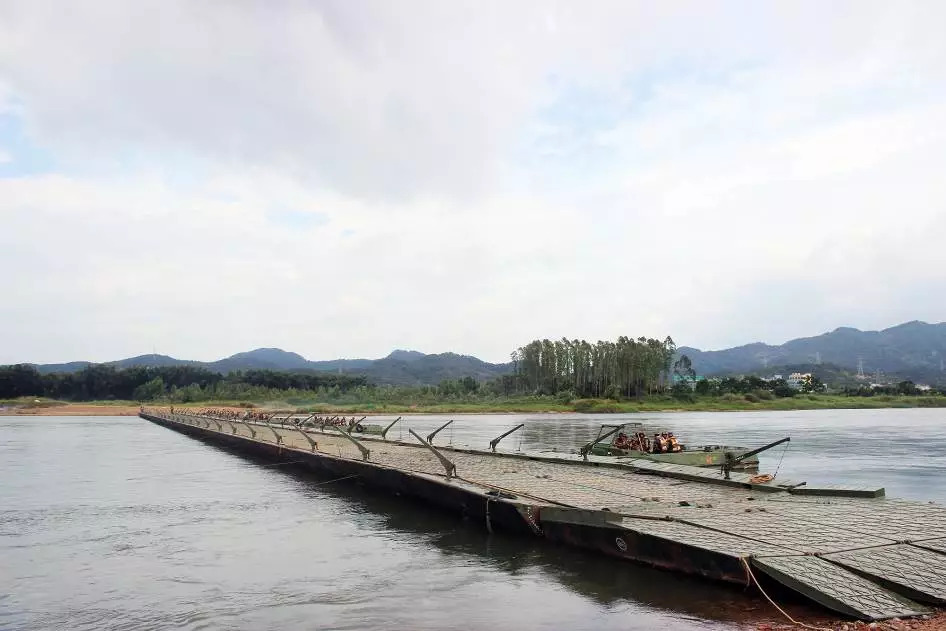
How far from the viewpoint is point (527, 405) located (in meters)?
135

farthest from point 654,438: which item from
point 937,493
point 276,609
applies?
point 276,609

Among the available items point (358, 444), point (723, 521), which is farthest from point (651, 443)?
point (723, 521)

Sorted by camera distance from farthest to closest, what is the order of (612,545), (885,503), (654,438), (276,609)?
1. (654,438)
2. (885,503)
3. (612,545)
4. (276,609)

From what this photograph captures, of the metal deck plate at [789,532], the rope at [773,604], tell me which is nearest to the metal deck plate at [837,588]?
the rope at [773,604]

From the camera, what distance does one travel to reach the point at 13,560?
15.7m

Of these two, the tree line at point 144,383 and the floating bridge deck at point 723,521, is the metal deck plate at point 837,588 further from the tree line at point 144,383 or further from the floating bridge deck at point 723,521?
the tree line at point 144,383

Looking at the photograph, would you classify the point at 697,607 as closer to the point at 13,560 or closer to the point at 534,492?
the point at 534,492

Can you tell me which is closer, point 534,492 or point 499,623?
point 499,623

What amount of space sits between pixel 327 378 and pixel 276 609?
576 ft

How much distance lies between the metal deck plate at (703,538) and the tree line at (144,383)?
143245 millimetres

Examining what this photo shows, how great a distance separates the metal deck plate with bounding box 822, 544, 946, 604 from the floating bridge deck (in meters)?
0.01

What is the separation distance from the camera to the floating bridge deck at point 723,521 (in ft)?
32.7

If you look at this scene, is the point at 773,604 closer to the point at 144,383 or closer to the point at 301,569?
the point at 301,569

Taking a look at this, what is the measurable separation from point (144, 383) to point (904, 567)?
17805cm
